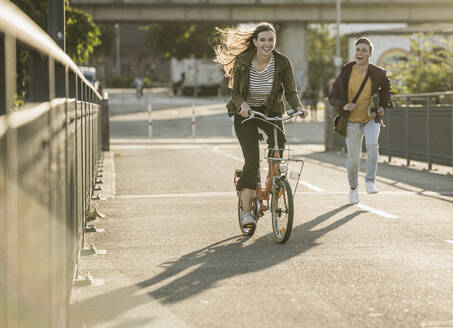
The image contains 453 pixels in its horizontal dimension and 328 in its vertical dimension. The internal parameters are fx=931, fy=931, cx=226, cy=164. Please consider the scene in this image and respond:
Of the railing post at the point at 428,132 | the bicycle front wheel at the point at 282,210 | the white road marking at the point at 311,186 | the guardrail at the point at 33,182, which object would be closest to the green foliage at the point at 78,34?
the railing post at the point at 428,132

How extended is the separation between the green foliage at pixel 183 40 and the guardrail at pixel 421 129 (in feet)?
190

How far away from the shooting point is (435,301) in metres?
5.16

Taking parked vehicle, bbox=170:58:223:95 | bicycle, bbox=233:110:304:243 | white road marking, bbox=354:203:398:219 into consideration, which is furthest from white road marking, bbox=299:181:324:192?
parked vehicle, bbox=170:58:223:95

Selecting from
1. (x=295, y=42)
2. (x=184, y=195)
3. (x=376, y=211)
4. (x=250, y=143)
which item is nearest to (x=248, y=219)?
(x=250, y=143)

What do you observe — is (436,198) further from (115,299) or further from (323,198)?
(115,299)

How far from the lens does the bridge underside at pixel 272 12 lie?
52.2 meters

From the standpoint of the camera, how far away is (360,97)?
10219 millimetres

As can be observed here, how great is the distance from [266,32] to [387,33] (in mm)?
44779

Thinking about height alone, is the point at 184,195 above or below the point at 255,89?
below

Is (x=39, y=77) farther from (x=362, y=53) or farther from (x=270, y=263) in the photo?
(x=362, y=53)

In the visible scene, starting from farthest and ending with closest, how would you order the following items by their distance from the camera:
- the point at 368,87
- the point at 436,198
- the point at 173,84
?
1. the point at 173,84
2. the point at 436,198
3. the point at 368,87

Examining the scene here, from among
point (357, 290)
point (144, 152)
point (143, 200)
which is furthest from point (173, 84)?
point (357, 290)

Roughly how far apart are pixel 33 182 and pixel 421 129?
14.1 metres

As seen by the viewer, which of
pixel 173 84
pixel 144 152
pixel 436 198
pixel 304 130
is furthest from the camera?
pixel 173 84
